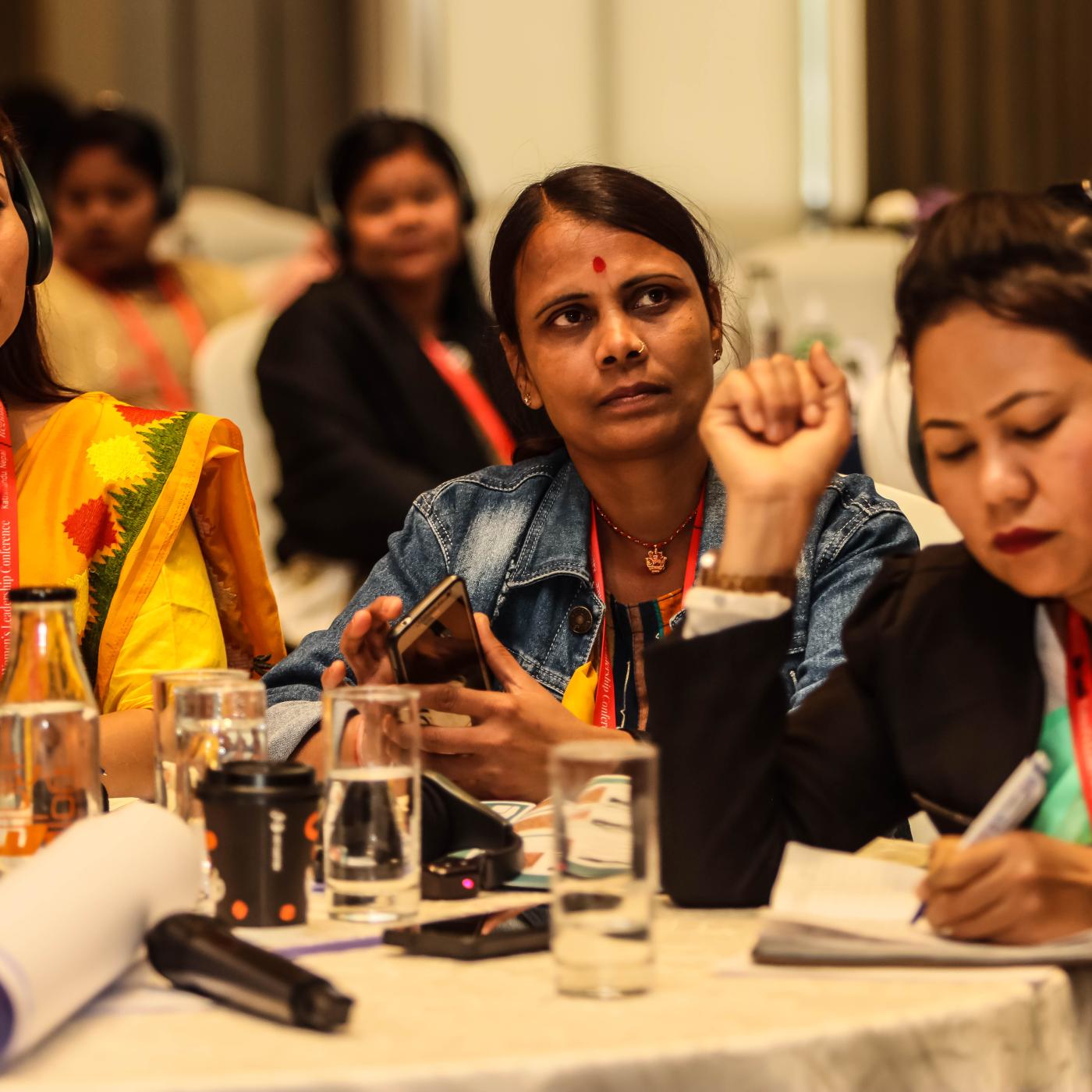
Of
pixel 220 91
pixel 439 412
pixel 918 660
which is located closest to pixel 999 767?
pixel 918 660

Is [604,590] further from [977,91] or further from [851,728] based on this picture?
[977,91]

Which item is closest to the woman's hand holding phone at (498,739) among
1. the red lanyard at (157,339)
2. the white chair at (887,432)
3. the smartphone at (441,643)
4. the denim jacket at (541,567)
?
the smartphone at (441,643)

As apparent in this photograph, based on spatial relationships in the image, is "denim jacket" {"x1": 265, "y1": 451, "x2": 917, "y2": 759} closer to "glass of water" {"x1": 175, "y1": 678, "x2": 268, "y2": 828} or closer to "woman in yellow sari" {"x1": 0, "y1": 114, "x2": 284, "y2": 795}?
"woman in yellow sari" {"x1": 0, "y1": 114, "x2": 284, "y2": 795}

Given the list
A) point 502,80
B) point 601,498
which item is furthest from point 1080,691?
point 502,80

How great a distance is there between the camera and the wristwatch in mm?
1121

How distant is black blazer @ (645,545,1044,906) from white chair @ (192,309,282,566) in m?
2.73

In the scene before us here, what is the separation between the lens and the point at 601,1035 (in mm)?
750

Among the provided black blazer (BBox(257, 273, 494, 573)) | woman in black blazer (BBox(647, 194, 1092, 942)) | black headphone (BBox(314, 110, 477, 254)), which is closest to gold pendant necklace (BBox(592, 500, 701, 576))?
woman in black blazer (BBox(647, 194, 1092, 942))

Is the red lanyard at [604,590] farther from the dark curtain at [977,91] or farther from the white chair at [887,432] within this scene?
the dark curtain at [977,91]

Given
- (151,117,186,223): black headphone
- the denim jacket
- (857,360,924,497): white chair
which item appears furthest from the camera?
(151,117,186,223): black headphone

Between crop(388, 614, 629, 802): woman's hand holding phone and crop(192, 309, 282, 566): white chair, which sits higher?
crop(192, 309, 282, 566): white chair

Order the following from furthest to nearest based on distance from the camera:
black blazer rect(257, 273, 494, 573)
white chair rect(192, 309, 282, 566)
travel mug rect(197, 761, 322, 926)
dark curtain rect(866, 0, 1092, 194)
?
dark curtain rect(866, 0, 1092, 194)
white chair rect(192, 309, 282, 566)
black blazer rect(257, 273, 494, 573)
travel mug rect(197, 761, 322, 926)

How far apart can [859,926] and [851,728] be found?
0.23 meters

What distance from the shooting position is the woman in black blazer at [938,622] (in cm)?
100
